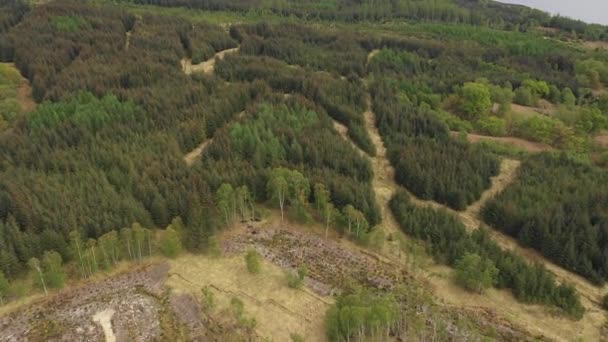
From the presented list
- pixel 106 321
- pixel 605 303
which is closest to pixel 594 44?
pixel 605 303

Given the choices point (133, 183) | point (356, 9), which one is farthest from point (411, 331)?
point (356, 9)

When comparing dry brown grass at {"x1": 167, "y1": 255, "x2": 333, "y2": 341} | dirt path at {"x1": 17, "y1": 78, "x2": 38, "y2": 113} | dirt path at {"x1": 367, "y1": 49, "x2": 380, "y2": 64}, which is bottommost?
dry brown grass at {"x1": 167, "y1": 255, "x2": 333, "y2": 341}

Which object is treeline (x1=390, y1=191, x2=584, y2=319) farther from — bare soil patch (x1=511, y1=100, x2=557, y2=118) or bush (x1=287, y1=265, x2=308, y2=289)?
bare soil patch (x1=511, y1=100, x2=557, y2=118)

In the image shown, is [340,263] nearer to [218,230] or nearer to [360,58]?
[218,230]

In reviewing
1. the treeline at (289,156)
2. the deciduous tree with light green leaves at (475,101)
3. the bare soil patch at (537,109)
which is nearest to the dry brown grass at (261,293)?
the treeline at (289,156)

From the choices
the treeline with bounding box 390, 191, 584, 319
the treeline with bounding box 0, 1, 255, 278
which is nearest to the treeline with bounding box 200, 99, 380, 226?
the treeline with bounding box 390, 191, 584, 319

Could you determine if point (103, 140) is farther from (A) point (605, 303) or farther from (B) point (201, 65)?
(A) point (605, 303)

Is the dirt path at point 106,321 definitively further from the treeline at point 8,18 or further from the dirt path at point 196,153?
the treeline at point 8,18
